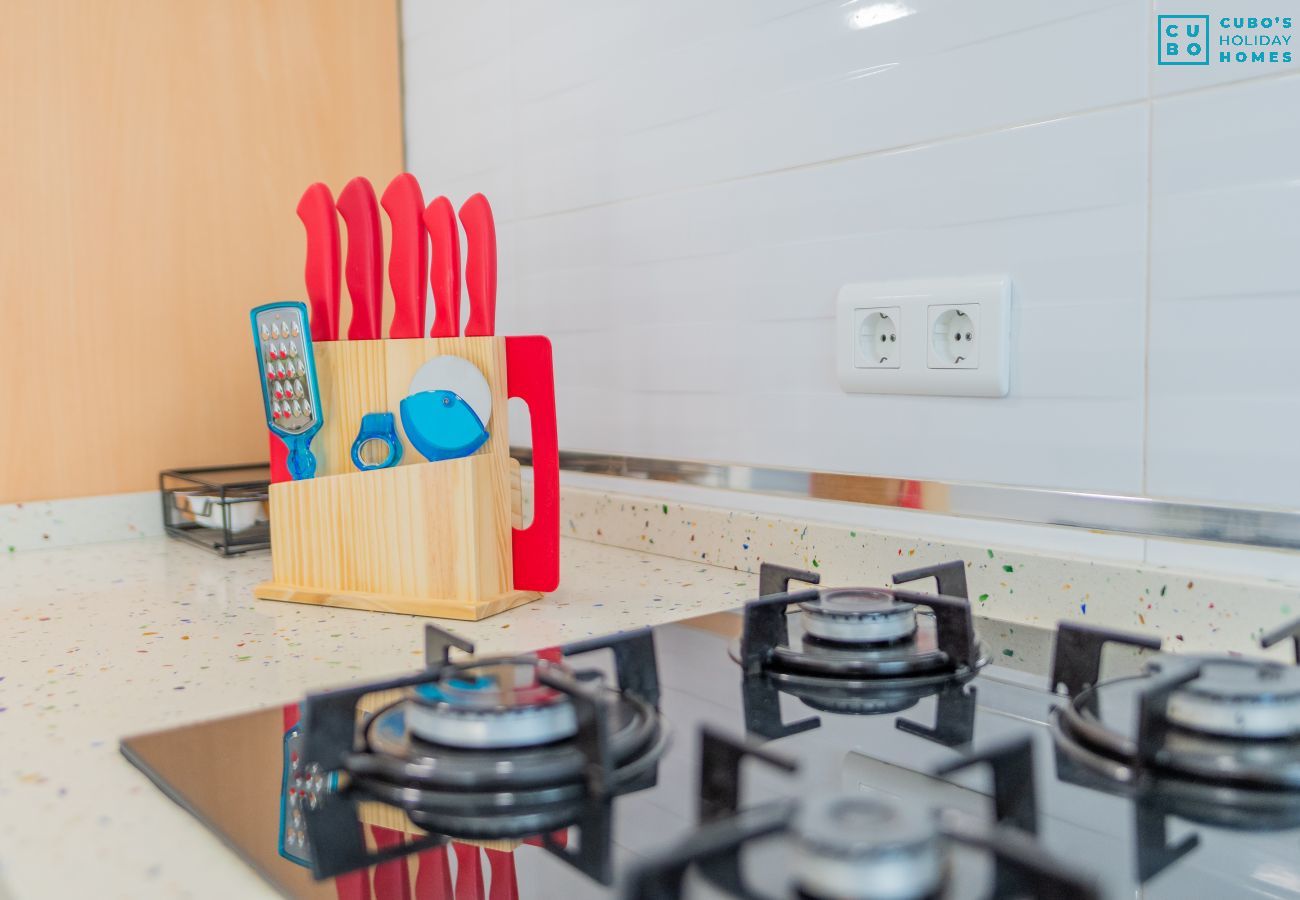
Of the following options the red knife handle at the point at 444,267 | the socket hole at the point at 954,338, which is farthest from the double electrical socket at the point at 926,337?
the red knife handle at the point at 444,267

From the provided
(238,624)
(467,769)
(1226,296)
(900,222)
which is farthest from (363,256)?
(1226,296)

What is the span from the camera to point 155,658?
2.59 ft

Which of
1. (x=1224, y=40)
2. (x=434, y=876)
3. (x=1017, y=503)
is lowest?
(x=434, y=876)

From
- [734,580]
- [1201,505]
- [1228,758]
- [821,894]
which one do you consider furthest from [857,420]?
[821,894]

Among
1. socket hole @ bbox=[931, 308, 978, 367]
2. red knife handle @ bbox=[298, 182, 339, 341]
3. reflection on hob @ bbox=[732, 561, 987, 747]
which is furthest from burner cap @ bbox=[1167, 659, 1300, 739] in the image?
red knife handle @ bbox=[298, 182, 339, 341]

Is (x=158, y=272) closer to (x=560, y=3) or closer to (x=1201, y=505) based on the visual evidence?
(x=560, y=3)

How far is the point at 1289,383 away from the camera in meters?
0.69

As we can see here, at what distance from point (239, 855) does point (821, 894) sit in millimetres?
257

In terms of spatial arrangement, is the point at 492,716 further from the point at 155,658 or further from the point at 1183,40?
the point at 1183,40

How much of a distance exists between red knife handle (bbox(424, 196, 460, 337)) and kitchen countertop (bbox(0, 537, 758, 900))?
0.25 metres

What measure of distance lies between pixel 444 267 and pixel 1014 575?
20.8 inches

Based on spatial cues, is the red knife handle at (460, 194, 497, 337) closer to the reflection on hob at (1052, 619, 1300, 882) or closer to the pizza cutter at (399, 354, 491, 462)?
the pizza cutter at (399, 354, 491, 462)

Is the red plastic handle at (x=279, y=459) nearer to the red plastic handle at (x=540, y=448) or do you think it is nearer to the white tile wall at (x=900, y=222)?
the red plastic handle at (x=540, y=448)

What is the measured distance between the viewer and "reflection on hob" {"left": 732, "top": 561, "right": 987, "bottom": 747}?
0.64 meters
